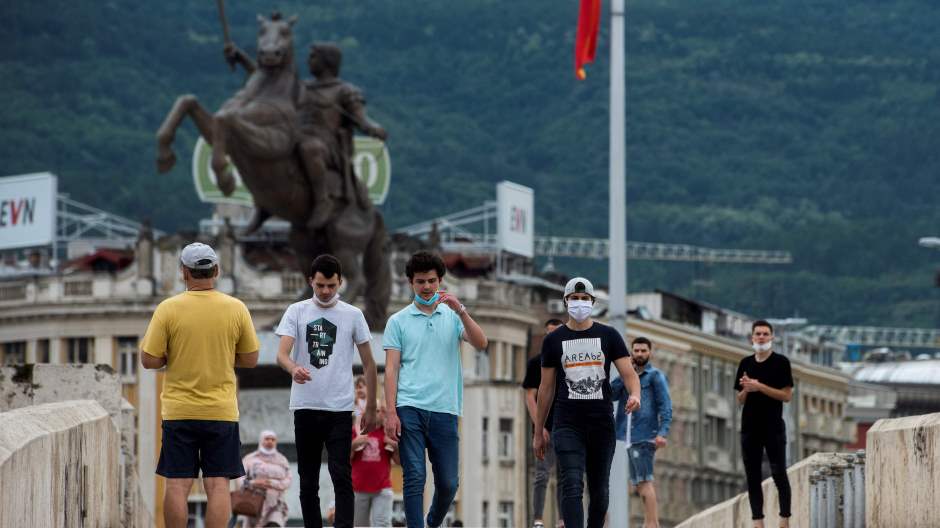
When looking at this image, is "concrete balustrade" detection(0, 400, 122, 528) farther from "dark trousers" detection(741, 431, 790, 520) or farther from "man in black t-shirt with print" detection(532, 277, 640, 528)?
"dark trousers" detection(741, 431, 790, 520)

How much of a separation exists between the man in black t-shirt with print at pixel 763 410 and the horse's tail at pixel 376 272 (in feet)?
66.0

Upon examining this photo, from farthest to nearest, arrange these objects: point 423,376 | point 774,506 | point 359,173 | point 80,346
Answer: point 359,173
point 80,346
point 774,506
point 423,376

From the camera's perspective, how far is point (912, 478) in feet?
62.9

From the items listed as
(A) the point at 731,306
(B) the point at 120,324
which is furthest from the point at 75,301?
(A) the point at 731,306

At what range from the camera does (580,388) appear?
65.4 feet

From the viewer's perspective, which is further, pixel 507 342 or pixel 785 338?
pixel 785 338

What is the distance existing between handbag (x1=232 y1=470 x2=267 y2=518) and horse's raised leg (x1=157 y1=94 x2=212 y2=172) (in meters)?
10.5

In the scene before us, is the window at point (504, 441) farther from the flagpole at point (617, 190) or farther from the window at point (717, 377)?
the flagpole at point (617, 190)

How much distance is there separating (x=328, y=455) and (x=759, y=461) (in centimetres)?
459

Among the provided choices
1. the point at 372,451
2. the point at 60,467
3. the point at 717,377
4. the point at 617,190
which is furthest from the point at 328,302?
the point at 717,377

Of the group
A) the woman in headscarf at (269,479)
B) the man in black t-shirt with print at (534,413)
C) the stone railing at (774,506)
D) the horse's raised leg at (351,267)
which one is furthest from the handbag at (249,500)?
the horse's raised leg at (351,267)

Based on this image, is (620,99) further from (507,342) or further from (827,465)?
(507,342)

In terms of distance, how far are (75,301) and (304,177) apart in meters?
75.0

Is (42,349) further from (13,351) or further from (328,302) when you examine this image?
(328,302)
